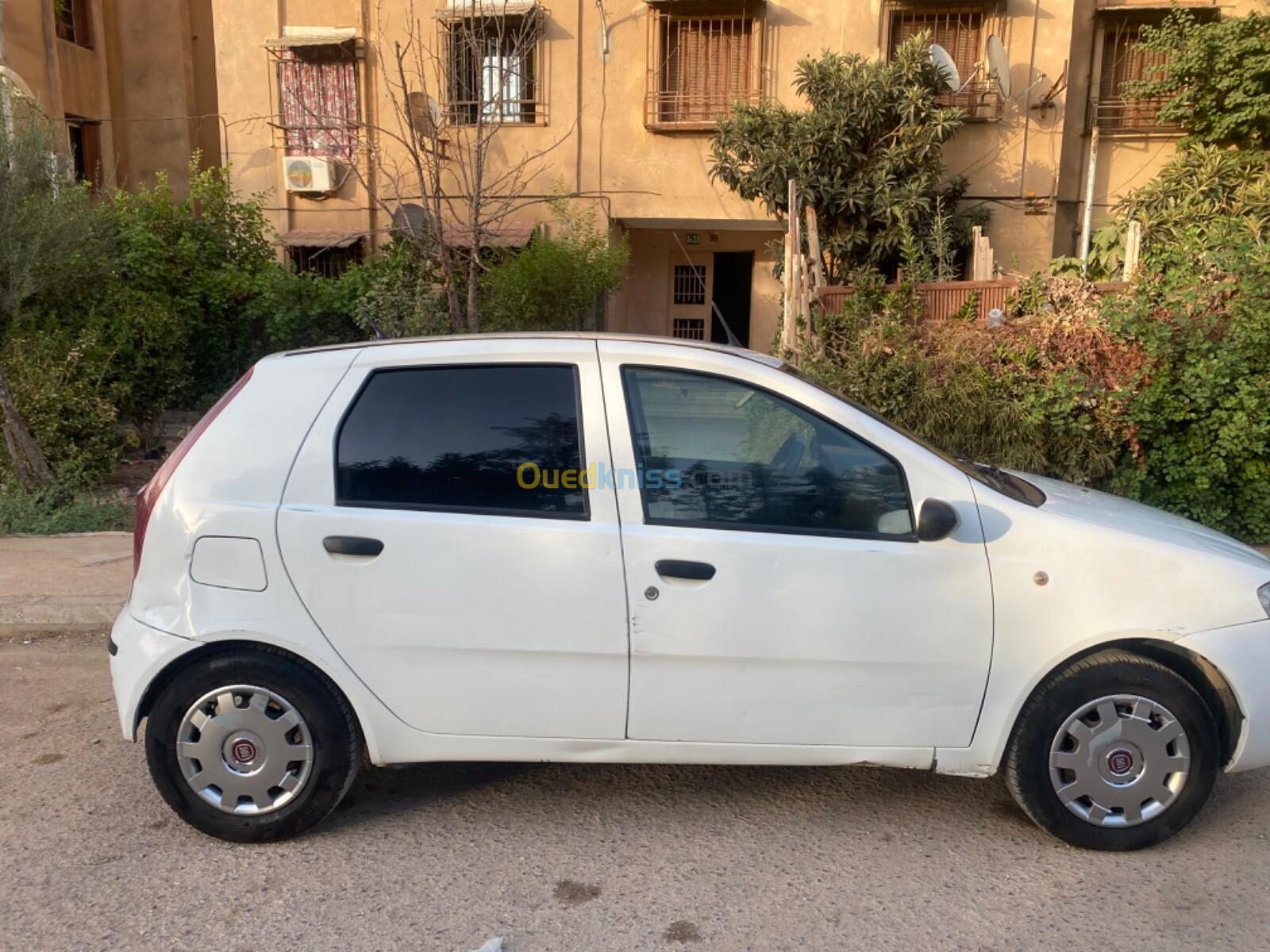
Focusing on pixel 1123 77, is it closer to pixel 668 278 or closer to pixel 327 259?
pixel 668 278

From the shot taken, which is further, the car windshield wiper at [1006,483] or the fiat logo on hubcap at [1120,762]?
the car windshield wiper at [1006,483]

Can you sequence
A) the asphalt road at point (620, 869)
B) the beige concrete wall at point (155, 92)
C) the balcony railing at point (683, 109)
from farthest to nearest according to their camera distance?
the beige concrete wall at point (155, 92) < the balcony railing at point (683, 109) < the asphalt road at point (620, 869)

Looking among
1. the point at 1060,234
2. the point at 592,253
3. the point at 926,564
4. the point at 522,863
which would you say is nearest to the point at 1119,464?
the point at 926,564

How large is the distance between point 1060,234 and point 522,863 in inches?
508

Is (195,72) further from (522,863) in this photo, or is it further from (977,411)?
(522,863)

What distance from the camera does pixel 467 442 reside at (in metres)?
3.34

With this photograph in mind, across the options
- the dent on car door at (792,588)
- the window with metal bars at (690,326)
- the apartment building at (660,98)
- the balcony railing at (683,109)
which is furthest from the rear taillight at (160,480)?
the window with metal bars at (690,326)

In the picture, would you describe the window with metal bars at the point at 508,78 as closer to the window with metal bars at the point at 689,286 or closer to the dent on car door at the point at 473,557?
the window with metal bars at the point at 689,286

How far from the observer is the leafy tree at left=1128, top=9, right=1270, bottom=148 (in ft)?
37.6

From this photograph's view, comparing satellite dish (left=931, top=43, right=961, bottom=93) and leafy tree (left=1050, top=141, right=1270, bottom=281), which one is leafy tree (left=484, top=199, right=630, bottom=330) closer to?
satellite dish (left=931, top=43, right=961, bottom=93)

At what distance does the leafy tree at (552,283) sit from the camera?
10.1 meters

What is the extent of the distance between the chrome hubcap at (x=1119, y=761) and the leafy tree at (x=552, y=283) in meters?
7.63

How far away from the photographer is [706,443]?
332cm

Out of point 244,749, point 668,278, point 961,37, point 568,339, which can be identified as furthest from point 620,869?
point 668,278
